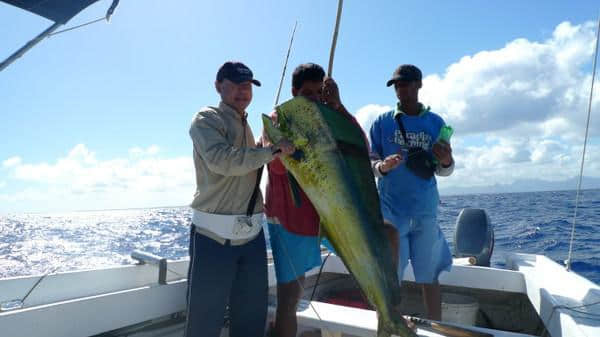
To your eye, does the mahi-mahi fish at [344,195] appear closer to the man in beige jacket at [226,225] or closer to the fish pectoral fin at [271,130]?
the fish pectoral fin at [271,130]

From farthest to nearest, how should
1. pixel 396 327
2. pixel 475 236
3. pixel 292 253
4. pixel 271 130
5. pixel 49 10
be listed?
pixel 475 236 → pixel 49 10 → pixel 292 253 → pixel 271 130 → pixel 396 327

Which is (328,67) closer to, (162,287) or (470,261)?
(162,287)

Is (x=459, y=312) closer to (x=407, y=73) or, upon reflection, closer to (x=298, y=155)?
(x=407, y=73)

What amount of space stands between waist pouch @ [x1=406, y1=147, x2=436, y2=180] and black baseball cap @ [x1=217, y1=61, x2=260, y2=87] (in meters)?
1.39

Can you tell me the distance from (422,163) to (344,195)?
148 centimetres

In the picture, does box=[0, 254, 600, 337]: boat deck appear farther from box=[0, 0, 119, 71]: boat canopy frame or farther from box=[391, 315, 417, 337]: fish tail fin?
box=[0, 0, 119, 71]: boat canopy frame

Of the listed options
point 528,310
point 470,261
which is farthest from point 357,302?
point 528,310

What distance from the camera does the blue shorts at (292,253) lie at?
2.82m

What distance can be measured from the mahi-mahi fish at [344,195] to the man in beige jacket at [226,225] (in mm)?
427

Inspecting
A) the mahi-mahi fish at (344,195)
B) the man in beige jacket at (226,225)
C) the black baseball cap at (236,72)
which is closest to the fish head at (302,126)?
the mahi-mahi fish at (344,195)

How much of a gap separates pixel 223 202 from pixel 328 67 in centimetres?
110

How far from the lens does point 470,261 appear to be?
477 cm

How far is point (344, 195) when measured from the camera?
2023 millimetres

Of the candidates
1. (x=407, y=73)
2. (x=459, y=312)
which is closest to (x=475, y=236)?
(x=459, y=312)
